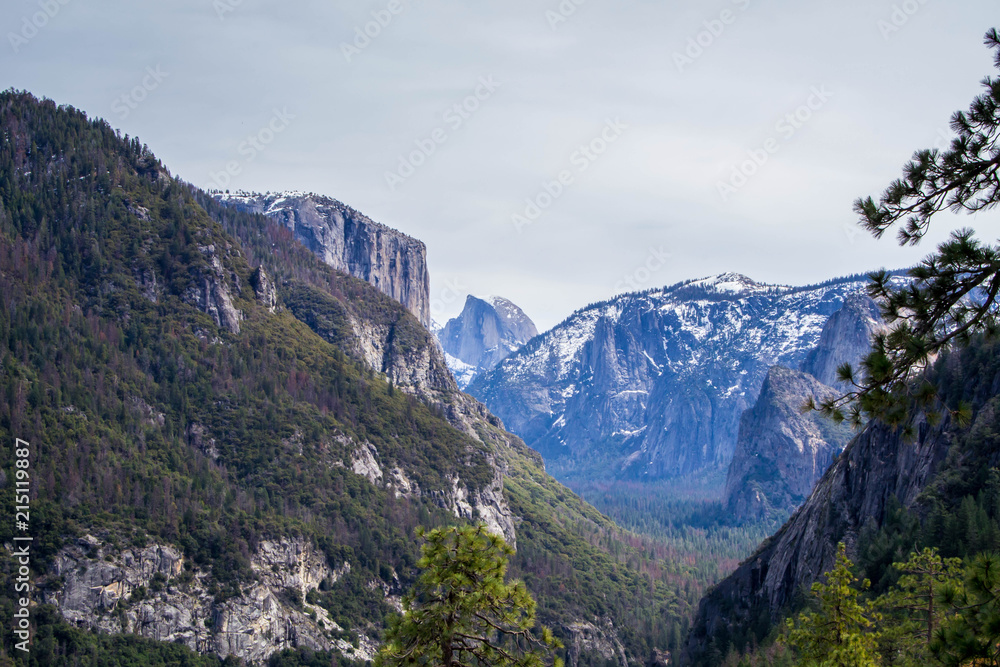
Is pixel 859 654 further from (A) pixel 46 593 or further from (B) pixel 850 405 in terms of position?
(A) pixel 46 593

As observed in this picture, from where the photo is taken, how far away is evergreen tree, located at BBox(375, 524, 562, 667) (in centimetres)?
2456

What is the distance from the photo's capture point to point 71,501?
175 m

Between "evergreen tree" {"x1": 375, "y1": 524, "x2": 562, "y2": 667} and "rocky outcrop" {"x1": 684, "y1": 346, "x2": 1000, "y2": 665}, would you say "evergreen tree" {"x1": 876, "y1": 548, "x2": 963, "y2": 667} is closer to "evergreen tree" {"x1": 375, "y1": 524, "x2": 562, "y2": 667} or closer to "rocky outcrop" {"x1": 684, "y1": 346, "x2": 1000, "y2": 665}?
"evergreen tree" {"x1": 375, "y1": 524, "x2": 562, "y2": 667}

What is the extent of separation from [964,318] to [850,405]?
337 cm

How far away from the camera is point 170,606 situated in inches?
6747

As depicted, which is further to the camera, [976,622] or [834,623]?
[834,623]

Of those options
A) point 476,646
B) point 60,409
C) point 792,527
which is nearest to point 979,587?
point 476,646
